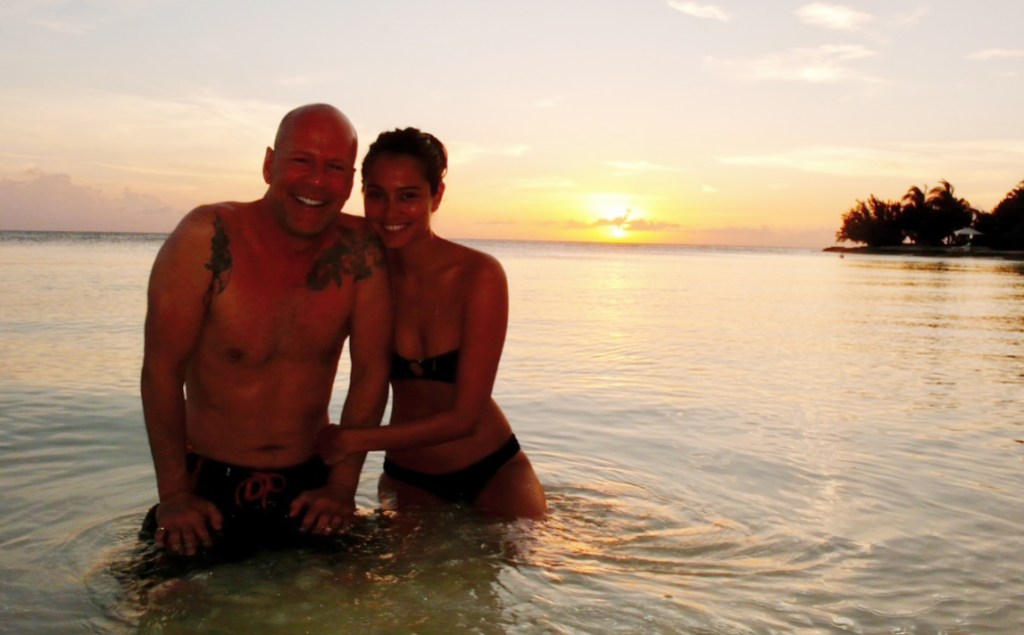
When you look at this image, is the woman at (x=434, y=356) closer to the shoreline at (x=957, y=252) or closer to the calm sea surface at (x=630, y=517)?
the calm sea surface at (x=630, y=517)

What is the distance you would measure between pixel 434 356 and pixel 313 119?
1.23 metres

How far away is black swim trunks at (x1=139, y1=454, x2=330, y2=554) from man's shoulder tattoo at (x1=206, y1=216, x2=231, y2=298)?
754 millimetres

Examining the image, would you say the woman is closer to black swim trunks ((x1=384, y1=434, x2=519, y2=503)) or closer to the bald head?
black swim trunks ((x1=384, y1=434, x2=519, y2=503))

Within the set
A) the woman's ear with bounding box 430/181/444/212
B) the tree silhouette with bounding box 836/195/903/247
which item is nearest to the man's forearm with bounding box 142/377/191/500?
the woman's ear with bounding box 430/181/444/212

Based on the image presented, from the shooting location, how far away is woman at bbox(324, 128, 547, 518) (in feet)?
12.8

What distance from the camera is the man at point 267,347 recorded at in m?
3.39

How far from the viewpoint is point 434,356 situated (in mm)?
4160

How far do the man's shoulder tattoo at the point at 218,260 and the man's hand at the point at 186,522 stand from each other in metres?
0.82

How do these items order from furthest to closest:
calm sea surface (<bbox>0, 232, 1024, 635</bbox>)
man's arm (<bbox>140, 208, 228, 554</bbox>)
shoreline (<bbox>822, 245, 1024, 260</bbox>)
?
shoreline (<bbox>822, 245, 1024, 260</bbox>), calm sea surface (<bbox>0, 232, 1024, 635</bbox>), man's arm (<bbox>140, 208, 228, 554</bbox>)

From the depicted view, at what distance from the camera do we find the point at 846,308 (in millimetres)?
19734

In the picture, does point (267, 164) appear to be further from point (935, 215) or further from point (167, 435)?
point (935, 215)

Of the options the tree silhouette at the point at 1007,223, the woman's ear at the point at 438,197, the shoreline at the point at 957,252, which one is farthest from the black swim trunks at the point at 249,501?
the tree silhouette at the point at 1007,223

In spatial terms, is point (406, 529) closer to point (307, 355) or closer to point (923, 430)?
point (307, 355)

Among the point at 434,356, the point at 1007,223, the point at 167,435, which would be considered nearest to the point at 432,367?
the point at 434,356
